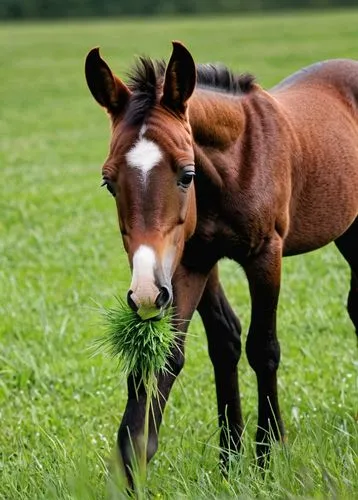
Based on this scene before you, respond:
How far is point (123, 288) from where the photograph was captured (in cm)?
829

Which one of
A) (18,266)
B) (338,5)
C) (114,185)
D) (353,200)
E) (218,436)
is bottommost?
(338,5)

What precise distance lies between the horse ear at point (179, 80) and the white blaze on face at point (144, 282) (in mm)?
637

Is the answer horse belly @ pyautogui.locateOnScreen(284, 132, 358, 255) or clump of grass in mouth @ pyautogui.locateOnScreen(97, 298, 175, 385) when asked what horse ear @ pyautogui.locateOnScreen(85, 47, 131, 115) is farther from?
horse belly @ pyautogui.locateOnScreen(284, 132, 358, 255)

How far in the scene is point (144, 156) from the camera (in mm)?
3533

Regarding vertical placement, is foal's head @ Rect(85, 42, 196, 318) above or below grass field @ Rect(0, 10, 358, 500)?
above

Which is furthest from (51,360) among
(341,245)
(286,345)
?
(341,245)

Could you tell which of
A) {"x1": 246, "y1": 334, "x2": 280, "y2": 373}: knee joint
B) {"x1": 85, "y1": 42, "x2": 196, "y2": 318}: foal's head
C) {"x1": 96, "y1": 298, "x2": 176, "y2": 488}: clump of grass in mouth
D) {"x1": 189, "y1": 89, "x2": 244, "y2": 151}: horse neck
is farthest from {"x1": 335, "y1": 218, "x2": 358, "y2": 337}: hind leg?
{"x1": 96, "y1": 298, "x2": 176, "y2": 488}: clump of grass in mouth

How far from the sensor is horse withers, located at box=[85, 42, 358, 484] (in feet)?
11.6

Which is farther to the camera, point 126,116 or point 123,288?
point 123,288

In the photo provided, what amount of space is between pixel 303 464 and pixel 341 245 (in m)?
1.96

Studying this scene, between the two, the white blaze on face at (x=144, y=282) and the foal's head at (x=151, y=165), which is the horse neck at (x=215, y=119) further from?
the white blaze on face at (x=144, y=282)

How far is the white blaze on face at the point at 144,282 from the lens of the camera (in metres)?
3.31

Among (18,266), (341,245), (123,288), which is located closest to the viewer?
(341,245)

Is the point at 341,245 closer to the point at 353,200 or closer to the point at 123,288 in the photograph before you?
the point at 353,200
